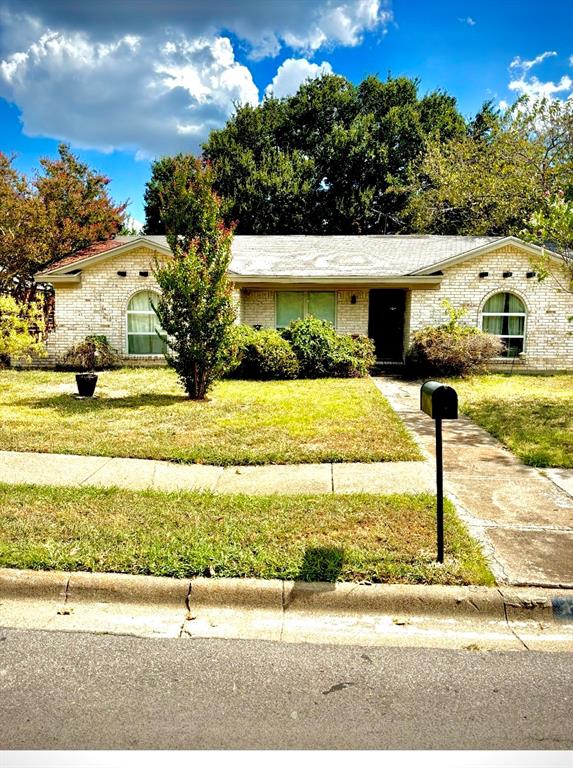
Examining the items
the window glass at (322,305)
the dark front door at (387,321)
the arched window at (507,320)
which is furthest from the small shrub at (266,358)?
the arched window at (507,320)

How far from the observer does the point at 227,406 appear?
35.0 ft

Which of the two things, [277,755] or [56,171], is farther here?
[56,171]

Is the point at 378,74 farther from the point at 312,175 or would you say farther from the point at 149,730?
the point at 149,730

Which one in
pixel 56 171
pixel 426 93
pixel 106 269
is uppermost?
pixel 426 93

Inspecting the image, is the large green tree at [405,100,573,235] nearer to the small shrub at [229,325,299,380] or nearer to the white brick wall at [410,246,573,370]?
the white brick wall at [410,246,573,370]

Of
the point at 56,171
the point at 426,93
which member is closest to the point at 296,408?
the point at 56,171

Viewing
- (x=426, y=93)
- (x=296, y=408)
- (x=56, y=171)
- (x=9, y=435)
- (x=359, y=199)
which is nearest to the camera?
(x=9, y=435)

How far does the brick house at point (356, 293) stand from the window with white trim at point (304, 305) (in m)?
0.18

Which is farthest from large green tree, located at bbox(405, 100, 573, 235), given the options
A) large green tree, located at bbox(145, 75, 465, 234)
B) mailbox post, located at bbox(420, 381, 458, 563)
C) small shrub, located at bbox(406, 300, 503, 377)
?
mailbox post, located at bbox(420, 381, 458, 563)

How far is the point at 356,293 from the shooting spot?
18625mm

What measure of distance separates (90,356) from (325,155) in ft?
77.9

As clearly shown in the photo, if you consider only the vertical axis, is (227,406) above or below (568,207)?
below

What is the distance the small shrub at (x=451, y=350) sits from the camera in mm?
15383

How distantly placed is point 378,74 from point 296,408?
3388 cm
